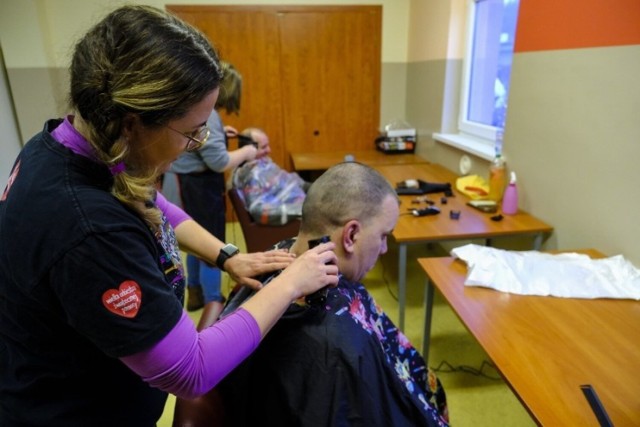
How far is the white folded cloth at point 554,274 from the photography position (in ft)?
4.80

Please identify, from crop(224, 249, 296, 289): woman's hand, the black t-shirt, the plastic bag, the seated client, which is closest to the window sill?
the plastic bag

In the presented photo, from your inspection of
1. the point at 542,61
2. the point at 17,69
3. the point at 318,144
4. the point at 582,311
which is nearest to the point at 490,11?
the point at 542,61

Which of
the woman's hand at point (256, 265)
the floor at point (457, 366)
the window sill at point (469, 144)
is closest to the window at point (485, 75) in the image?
the window sill at point (469, 144)

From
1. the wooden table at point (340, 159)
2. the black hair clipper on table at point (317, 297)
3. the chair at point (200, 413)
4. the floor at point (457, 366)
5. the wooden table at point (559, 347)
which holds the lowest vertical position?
the floor at point (457, 366)

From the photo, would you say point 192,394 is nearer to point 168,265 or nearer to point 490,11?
point 168,265

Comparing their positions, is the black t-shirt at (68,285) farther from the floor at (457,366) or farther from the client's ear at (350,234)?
the floor at (457,366)

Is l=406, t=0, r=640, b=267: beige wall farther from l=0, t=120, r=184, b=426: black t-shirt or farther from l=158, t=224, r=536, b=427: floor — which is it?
l=0, t=120, r=184, b=426: black t-shirt

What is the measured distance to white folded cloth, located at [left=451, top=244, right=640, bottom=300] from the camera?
146cm

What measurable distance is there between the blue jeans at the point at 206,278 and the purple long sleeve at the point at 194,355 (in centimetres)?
176

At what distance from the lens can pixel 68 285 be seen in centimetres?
64

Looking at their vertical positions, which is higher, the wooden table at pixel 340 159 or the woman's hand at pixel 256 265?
the woman's hand at pixel 256 265

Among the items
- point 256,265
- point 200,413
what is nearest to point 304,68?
point 256,265

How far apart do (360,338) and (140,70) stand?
0.69 m

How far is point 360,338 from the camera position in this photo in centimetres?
96
